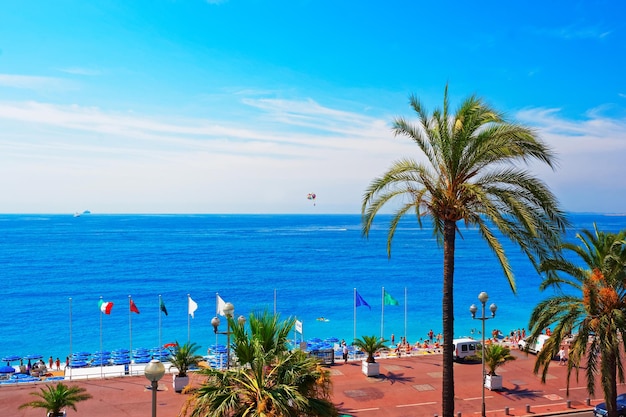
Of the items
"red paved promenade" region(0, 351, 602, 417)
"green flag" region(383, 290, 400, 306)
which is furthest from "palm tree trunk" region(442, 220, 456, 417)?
"green flag" region(383, 290, 400, 306)

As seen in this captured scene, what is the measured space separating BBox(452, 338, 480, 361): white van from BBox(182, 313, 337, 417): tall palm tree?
20.7 meters

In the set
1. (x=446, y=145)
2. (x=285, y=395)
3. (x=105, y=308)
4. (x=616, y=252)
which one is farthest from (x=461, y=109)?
(x=105, y=308)

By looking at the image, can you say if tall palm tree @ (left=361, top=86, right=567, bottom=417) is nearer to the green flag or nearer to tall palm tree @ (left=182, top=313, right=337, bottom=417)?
tall palm tree @ (left=182, top=313, right=337, bottom=417)

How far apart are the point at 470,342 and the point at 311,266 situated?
75.4 m

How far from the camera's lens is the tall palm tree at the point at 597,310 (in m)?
14.6

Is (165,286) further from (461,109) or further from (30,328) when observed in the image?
(461,109)

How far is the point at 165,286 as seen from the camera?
79.9 metres

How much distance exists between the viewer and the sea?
53375mm

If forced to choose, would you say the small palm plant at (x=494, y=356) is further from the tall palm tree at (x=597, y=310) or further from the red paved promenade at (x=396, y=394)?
the tall palm tree at (x=597, y=310)

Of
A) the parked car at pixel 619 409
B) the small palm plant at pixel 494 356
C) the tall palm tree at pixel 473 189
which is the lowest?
the parked car at pixel 619 409

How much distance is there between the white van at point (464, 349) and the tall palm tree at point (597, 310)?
13.1 meters

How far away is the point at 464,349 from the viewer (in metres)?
29.0

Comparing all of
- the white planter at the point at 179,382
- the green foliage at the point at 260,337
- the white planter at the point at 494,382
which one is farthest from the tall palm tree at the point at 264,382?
the white planter at the point at 494,382

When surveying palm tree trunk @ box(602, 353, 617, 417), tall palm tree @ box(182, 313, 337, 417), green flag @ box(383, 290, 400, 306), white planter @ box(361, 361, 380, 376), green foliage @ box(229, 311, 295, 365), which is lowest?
white planter @ box(361, 361, 380, 376)
